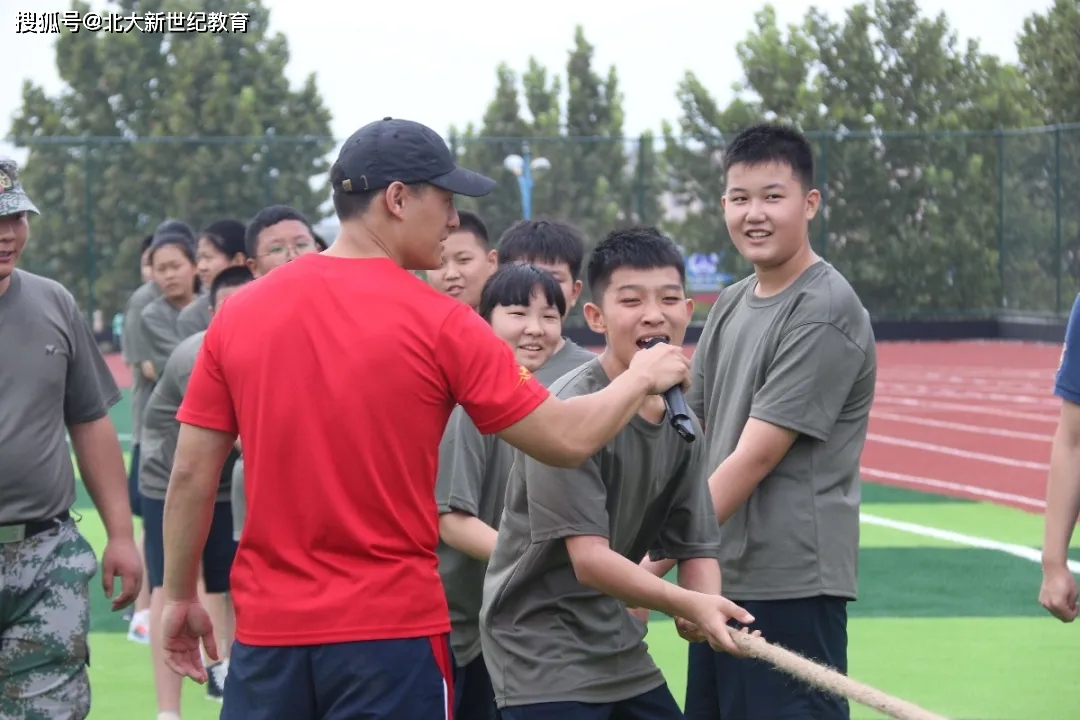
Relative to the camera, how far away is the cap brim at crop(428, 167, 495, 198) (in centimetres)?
372

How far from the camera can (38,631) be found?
5012 millimetres

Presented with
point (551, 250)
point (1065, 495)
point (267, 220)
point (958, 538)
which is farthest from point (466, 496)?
point (958, 538)

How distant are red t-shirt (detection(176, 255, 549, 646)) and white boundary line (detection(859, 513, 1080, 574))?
7242 millimetres

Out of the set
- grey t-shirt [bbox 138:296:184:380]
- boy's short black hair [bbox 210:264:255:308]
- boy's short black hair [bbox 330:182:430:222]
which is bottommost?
grey t-shirt [bbox 138:296:184:380]

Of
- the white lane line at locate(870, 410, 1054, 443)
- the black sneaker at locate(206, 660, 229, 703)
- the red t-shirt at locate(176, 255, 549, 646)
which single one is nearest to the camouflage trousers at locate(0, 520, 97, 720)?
the red t-shirt at locate(176, 255, 549, 646)

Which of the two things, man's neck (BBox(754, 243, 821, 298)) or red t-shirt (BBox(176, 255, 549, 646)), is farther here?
man's neck (BBox(754, 243, 821, 298))

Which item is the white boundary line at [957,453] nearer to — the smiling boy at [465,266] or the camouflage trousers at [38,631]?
the smiling boy at [465,266]

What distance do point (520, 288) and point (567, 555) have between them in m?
1.29

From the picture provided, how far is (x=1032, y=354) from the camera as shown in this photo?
26062 millimetres

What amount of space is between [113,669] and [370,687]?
5.04 metres

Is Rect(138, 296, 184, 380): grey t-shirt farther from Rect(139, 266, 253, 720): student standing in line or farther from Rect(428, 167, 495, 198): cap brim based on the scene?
Rect(428, 167, 495, 198): cap brim

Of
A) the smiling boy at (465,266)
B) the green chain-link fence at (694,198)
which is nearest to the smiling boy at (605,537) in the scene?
the smiling boy at (465,266)

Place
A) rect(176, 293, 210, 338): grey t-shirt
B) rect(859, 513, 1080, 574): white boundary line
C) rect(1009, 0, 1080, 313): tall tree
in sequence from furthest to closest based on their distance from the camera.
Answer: rect(1009, 0, 1080, 313): tall tree
rect(859, 513, 1080, 574): white boundary line
rect(176, 293, 210, 338): grey t-shirt

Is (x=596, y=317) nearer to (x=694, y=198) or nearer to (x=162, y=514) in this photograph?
(x=162, y=514)
